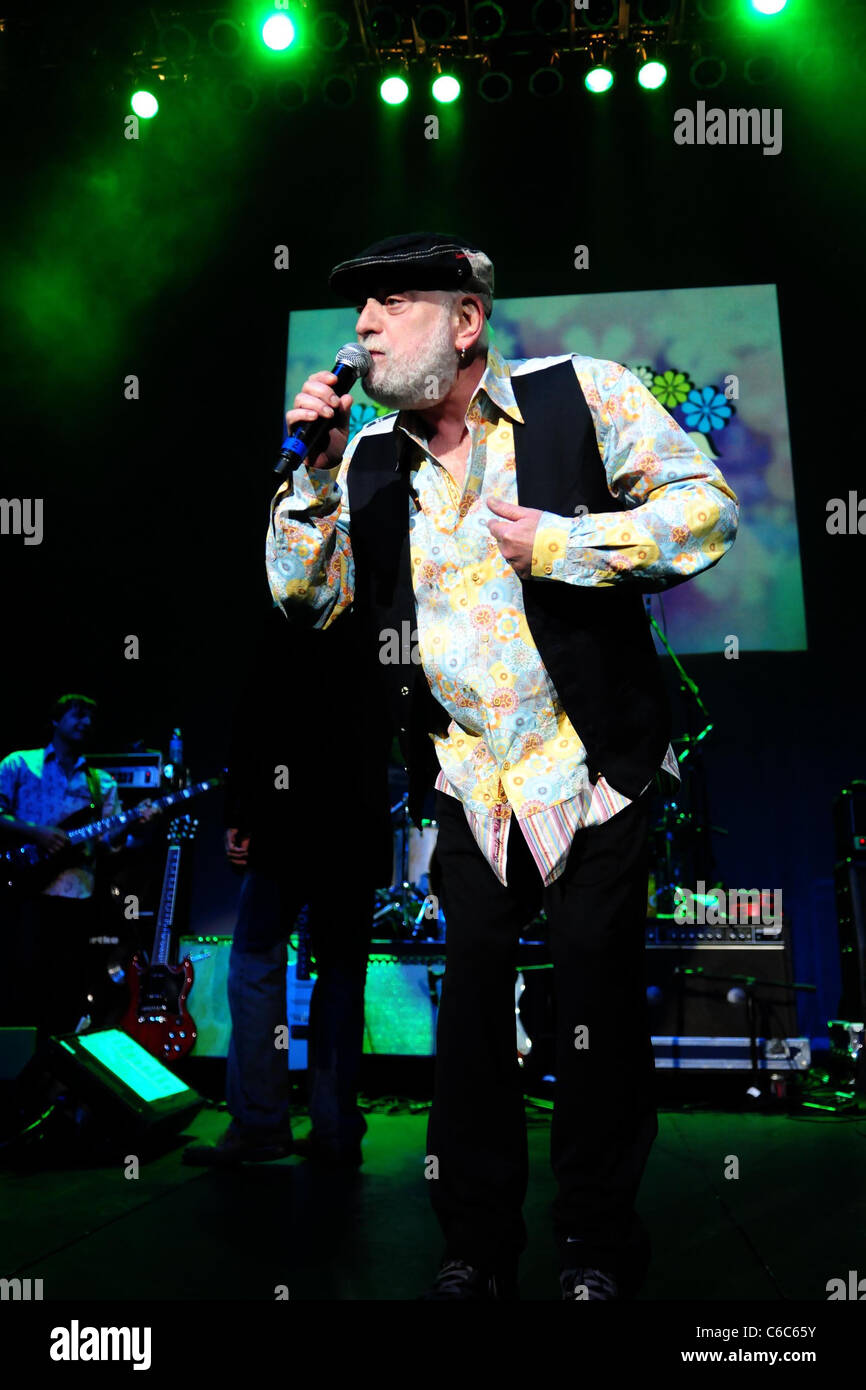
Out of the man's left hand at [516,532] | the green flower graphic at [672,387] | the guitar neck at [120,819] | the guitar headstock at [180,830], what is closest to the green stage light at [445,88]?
the green flower graphic at [672,387]

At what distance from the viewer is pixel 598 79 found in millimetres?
5992

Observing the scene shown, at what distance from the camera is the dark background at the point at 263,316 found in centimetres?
604

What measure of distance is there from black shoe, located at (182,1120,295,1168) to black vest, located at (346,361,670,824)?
5.19ft

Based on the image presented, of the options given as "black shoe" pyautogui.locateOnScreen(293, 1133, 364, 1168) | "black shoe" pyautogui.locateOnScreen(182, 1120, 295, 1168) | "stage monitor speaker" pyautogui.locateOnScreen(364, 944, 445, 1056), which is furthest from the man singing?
"stage monitor speaker" pyautogui.locateOnScreen(364, 944, 445, 1056)

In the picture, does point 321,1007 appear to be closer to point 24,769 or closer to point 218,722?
point 24,769

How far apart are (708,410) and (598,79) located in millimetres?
2028

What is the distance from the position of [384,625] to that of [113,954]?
3606 mm

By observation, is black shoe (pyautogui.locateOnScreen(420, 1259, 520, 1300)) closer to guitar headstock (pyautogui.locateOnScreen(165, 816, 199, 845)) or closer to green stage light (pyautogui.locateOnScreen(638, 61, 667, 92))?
guitar headstock (pyautogui.locateOnScreen(165, 816, 199, 845))

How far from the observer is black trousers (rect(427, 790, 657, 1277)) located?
1676 millimetres

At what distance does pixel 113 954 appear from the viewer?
4.98 metres

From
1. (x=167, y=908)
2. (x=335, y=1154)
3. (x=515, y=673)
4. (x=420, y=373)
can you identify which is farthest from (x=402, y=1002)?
(x=420, y=373)

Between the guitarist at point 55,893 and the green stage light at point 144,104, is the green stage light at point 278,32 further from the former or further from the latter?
the guitarist at point 55,893

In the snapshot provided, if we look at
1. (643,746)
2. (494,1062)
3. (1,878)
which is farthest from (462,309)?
(1,878)

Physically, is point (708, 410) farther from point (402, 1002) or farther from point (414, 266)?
point (414, 266)
